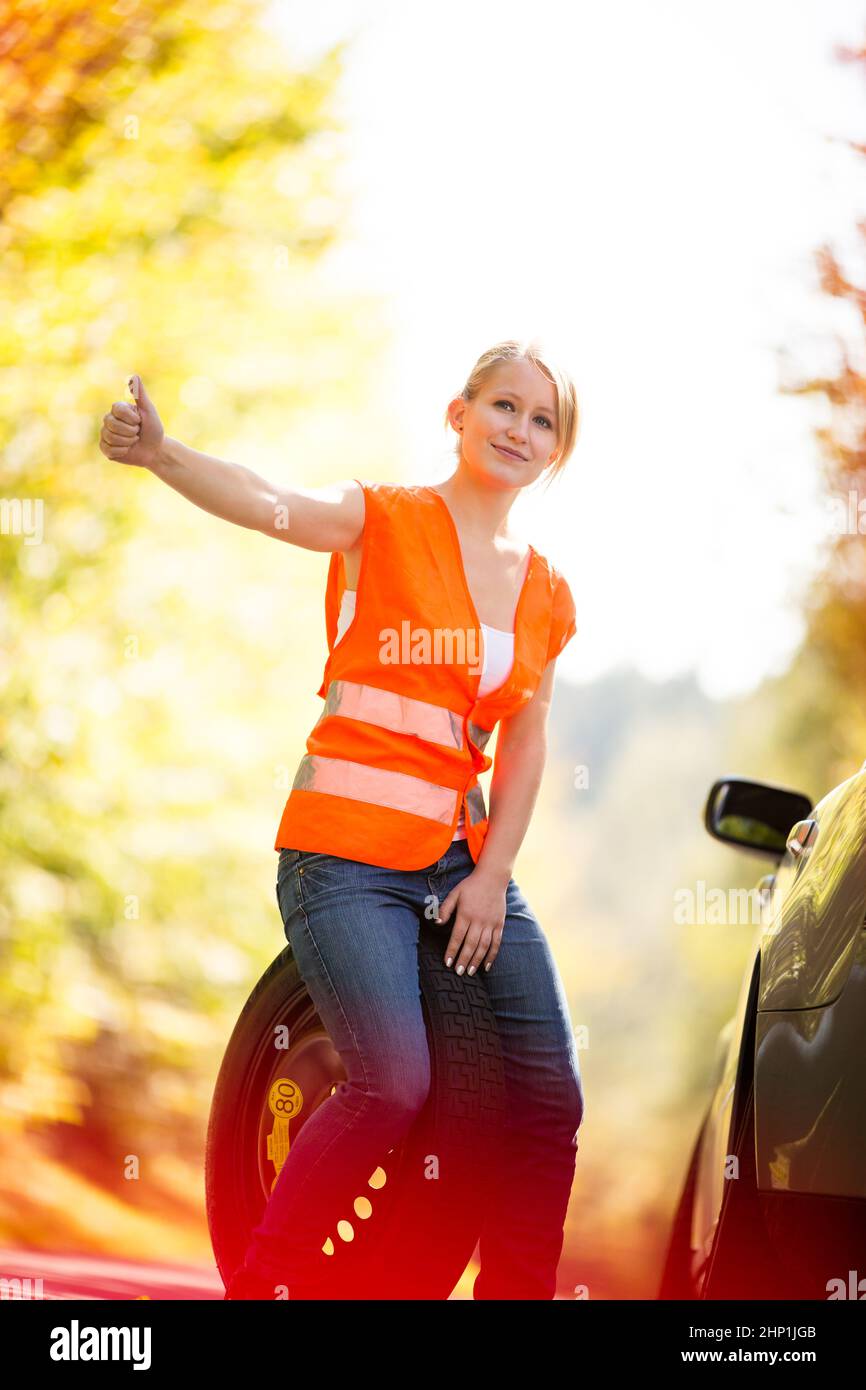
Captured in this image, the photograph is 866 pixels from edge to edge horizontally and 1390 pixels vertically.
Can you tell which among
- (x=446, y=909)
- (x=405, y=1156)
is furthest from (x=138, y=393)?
(x=405, y=1156)

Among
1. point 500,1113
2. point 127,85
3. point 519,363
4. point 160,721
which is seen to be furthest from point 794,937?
point 127,85

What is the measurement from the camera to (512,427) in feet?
7.25

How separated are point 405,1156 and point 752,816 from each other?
3.51ft

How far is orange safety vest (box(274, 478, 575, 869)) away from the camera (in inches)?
81.4

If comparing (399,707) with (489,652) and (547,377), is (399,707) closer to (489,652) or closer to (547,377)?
(489,652)

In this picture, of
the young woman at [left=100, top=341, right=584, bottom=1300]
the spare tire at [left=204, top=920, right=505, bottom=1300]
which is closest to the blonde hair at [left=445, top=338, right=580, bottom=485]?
the young woman at [left=100, top=341, right=584, bottom=1300]

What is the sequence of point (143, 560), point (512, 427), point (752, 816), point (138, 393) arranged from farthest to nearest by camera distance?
1. point (143, 560)
2. point (752, 816)
3. point (512, 427)
4. point (138, 393)

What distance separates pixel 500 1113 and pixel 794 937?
0.55 metres

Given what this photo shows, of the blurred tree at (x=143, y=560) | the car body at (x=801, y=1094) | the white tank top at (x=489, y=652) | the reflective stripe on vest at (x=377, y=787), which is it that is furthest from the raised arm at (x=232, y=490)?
the blurred tree at (x=143, y=560)

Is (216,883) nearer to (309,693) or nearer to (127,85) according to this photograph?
(309,693)

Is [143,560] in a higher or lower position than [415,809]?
higher

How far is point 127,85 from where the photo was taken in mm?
6000

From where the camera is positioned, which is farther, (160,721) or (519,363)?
(160,721)

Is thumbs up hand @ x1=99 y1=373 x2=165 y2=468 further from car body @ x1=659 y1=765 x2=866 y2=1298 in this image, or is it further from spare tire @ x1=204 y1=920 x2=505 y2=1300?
car body @ x1=659 y1=765 x2=866 y2=1298
